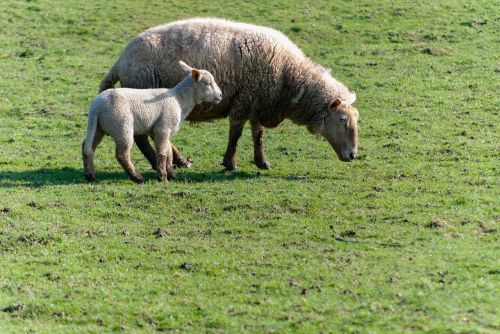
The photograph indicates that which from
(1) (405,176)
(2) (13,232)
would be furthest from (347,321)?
(1) (405,176)

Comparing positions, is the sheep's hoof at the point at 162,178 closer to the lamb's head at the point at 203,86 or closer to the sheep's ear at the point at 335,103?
the lamb's head at the point at 203,86

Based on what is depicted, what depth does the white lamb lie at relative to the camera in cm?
1404

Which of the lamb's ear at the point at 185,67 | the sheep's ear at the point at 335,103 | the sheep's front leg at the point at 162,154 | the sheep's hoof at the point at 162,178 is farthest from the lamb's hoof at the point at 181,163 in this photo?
the sheep's ear at the point at 335,103

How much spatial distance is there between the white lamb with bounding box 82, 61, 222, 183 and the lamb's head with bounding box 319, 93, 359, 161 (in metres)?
1.94

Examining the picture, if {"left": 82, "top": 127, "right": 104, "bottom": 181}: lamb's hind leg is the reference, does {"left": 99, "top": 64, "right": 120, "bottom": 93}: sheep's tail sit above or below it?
above

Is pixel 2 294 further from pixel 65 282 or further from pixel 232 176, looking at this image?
pixel 232 176

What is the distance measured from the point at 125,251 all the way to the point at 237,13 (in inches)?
604

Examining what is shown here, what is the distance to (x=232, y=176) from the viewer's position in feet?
50.2

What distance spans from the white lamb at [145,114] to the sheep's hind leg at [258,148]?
3.59ft

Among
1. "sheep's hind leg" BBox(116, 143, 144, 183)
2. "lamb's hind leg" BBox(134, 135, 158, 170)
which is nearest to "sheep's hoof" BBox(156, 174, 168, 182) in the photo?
"sheep's hind leg" BBox(116, 143, 144, 183)

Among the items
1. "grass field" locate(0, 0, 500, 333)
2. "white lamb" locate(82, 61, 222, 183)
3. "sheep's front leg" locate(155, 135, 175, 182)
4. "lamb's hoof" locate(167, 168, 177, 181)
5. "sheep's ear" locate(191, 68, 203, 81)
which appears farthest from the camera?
"lamb's hoof" locate(167, 168, 177, 181)

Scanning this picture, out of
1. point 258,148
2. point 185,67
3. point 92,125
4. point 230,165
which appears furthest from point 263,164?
point 92,125

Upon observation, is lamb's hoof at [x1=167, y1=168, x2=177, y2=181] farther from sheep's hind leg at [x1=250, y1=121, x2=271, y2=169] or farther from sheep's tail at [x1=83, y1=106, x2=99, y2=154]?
sheep's hind leg at [x1=250, y1=121, x2=271, y2=169]

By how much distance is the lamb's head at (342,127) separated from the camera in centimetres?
1541
